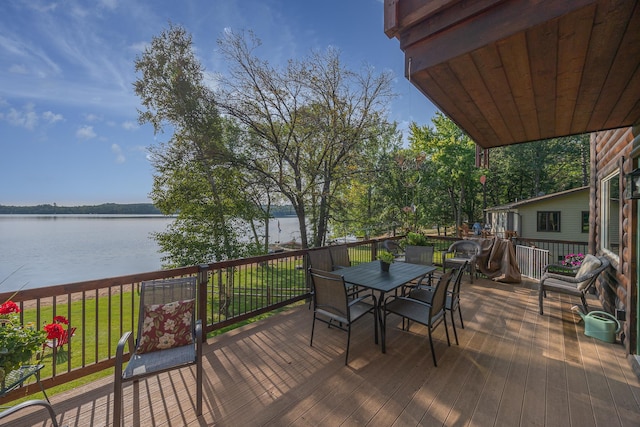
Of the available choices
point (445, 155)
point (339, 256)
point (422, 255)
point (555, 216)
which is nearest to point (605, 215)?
point (422, 255)

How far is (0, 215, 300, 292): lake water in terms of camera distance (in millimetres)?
12008

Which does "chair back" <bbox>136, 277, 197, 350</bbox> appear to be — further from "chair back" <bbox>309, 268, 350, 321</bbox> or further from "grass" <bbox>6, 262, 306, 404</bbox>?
"chair back" <bbox>309, 268, 350, 321</bbox>

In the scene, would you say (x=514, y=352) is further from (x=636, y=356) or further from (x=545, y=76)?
(x=545, y=76)

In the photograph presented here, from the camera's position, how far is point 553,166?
66.1 ft

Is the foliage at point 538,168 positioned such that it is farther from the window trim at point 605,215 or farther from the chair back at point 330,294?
the chair back at point 330,294

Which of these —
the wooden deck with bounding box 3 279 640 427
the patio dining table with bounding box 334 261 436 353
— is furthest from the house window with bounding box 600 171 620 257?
the patio dining table with bounding box 334 261 436 353

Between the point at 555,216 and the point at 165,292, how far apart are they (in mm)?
17101

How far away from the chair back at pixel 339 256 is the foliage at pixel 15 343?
3482 millimetres

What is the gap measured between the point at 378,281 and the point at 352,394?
4.59ft

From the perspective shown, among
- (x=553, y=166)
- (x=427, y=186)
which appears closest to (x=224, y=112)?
(x=427, y=186)

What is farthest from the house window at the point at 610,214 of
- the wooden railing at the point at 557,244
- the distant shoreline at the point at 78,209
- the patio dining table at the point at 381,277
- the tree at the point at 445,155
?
the distant shoreline at the point at 78,209

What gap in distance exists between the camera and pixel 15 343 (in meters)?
1.47

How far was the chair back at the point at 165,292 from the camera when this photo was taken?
2428 mm

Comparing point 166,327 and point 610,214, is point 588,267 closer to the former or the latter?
point 610,214
